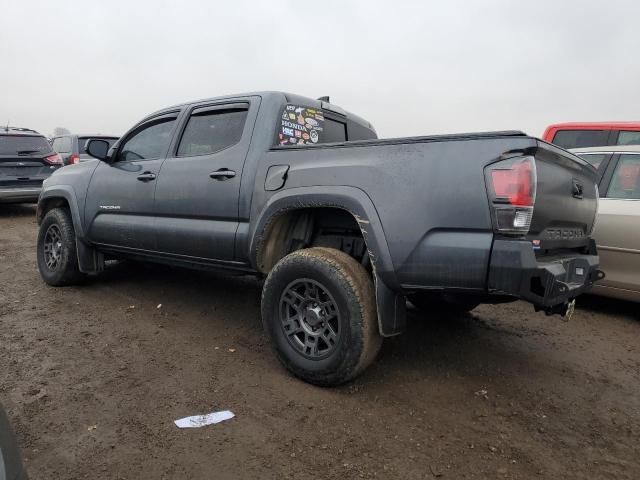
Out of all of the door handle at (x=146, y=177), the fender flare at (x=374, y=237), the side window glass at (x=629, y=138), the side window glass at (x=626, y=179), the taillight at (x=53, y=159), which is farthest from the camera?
the taillight at (x=53, y=159)

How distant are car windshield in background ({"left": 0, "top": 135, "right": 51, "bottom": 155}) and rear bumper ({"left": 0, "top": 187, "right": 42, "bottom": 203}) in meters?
0.72

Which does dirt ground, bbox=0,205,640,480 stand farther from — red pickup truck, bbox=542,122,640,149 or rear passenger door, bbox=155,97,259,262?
red pickup truck, bbox=542,122,640,149

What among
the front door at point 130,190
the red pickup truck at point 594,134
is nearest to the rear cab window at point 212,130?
the front door at point 130,190

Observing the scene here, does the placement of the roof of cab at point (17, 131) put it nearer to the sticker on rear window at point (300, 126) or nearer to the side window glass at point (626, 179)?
the sticker on rear window at point (300, 126)

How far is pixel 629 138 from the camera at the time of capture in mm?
6066

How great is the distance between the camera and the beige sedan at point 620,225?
4.25m

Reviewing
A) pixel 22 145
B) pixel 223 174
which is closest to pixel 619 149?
pixel 223 174

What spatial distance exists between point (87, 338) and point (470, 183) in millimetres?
3029

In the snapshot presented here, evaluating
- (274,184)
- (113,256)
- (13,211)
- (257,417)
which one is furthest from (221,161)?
(13,211)

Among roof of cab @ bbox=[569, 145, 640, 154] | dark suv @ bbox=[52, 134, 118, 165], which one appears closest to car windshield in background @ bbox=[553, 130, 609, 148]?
roof of cab @ bbox=[569, 145, 640, 154]

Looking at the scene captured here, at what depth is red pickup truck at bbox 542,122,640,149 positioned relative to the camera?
238 inches

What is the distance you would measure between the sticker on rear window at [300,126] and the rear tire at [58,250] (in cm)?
276

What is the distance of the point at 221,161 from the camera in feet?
11.4

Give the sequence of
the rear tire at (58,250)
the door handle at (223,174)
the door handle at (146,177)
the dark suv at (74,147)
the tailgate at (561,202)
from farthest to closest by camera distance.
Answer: the dark suv at (74,147)
the rear tire at (58,250)
the door handle at (146,177)
the door handle at (223,174)
the tailgate at (561,202)
